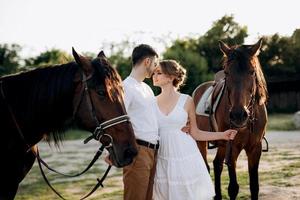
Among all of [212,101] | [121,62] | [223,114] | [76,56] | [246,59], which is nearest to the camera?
[76,56]

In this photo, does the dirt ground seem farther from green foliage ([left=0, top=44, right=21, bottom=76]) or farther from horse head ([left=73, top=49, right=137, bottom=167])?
green foliage ([left=0, top=44, right=21, bottom=76])

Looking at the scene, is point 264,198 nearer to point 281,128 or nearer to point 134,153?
point 134,153

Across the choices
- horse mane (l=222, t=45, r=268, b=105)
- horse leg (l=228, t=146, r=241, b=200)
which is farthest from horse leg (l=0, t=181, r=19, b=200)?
horse leg (l=228, t=146, r=241, b=200)

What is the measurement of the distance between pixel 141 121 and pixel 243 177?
15.1 ft

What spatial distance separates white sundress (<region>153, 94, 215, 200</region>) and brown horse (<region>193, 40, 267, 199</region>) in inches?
25.5

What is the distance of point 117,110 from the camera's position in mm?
2912

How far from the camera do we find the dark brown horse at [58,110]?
291 cm

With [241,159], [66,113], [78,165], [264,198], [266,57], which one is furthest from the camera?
[266,57]

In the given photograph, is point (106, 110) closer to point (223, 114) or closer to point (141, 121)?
point (141, 121)

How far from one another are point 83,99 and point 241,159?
7812mm

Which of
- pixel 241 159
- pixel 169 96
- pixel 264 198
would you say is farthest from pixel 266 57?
pixel 169 96

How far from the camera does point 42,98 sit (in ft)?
10.2

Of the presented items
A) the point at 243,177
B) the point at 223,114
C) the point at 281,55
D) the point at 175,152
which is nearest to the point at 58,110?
the point at 175,152

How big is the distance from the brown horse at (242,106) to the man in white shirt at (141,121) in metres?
1.09
